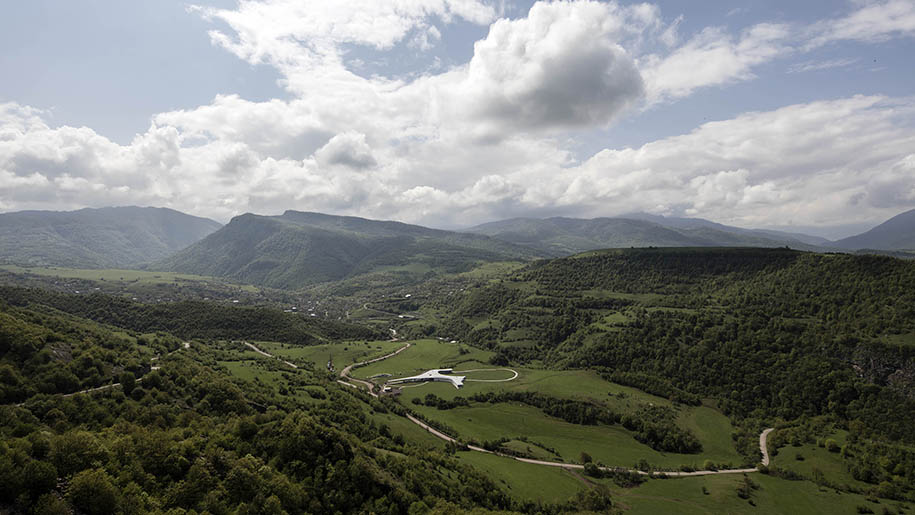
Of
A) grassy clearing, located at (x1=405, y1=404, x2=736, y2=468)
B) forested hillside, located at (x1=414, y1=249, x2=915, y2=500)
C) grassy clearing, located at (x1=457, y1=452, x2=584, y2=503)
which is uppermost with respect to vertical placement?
forested hillside, located at (x1=414, y1=249, x2=915, y2=500)

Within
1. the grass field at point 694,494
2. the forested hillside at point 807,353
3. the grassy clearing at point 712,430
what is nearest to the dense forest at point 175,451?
the grass field at point 694,494

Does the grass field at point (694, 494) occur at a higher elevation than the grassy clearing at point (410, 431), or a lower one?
lower

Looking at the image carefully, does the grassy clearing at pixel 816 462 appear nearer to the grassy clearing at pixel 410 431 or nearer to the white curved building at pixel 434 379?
the grassy clearing at pixel 410 431

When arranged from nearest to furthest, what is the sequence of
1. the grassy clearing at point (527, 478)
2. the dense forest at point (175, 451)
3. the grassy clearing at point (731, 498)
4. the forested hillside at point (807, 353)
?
the dense forest at point (175, 451)
the grassy clearing at point (731, 498)
the grassy clearing at point (527, 478)
the forested hillside at point (807, 353)

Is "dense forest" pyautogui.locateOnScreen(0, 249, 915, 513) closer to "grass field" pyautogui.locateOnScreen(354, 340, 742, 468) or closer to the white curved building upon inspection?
"grass field" pyautogui.locateOnScreen(354, 340, 742, 468)

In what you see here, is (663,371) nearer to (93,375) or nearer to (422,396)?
(422,396)

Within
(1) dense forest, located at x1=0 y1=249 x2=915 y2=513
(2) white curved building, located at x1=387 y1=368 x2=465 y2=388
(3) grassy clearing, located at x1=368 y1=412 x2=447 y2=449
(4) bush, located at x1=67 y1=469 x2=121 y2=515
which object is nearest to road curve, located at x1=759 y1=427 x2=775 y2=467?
(1) dense forest, located at x1=0 y1=249 x2=915 y2=513

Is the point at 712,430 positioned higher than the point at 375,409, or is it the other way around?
the point at 375,409

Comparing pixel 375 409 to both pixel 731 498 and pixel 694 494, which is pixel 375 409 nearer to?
pixel 694 494

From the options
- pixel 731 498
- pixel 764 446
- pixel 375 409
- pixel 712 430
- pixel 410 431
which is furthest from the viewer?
pixel 712 430

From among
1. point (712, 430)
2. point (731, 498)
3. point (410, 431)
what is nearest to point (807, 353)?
point (712, 430)

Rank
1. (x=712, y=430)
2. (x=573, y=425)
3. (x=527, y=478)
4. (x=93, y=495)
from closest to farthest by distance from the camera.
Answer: (x=93, y=495) → (x=527, y=478) → (x=712, y=430) → (x=573, y=425)

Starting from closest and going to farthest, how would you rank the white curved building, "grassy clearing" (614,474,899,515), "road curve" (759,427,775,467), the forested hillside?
"grassy clearing" (614,474,899,515), "road curve" (759,427,775,467), the forested hillside, the white curved building
